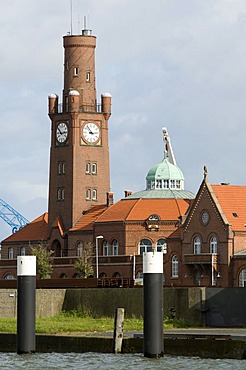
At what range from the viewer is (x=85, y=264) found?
133 metres

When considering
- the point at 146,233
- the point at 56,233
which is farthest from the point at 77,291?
the point at 56,233

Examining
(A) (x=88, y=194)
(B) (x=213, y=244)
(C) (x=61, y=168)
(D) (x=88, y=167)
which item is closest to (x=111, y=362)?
(B) (x=213, y=244)

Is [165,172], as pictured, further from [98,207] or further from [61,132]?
[61,132]

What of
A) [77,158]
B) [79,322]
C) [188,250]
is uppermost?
[77,158]

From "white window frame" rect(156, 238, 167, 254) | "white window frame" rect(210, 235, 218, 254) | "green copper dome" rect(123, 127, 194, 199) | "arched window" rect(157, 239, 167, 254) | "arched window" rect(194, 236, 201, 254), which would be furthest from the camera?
"green copper dome" rect(123, 127, 194, 199)

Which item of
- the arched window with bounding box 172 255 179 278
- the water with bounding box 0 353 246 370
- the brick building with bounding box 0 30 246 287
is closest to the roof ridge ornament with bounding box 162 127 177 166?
the brick building with bounding box 0 30 246 287

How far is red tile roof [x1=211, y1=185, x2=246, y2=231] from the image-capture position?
120 metres

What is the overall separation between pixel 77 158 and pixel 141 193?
7.82 meters

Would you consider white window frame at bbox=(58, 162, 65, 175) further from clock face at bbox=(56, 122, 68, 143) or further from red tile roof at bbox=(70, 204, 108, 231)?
red tile roof at bbox=(70, 204, 108, 231)

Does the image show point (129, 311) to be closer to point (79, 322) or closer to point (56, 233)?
point (79, 322)

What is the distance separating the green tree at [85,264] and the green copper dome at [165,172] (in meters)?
12.8

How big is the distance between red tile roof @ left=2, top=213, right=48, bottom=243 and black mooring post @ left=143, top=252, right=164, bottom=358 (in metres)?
101

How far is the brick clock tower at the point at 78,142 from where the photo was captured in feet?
470

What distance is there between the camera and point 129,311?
74188mm
